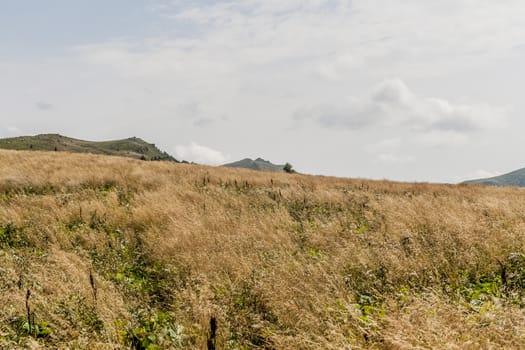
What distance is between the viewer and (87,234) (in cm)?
780

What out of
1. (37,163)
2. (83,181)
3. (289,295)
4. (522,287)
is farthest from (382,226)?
(37,163)

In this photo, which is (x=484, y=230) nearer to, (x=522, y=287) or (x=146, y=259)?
(x=522, y=287)

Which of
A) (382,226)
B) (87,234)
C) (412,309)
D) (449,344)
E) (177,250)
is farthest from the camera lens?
(382,226)

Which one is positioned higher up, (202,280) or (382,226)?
(382,226)

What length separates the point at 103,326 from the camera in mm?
4121

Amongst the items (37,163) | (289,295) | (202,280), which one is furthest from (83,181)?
(289,295)

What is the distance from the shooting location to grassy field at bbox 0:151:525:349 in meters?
3.70

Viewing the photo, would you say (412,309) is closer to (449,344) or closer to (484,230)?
(449,344)

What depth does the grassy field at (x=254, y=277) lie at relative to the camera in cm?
370

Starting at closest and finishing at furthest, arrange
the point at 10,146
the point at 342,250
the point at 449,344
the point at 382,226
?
the point at 449,344, the point at 342,250, the point at 382,226, the point at 10,146

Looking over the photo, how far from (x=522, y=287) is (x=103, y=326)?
216 inches

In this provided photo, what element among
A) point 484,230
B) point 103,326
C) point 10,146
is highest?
point 10,146

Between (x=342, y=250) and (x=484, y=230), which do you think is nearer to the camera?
(x=342, y=250)

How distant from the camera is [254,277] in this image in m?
5.28
